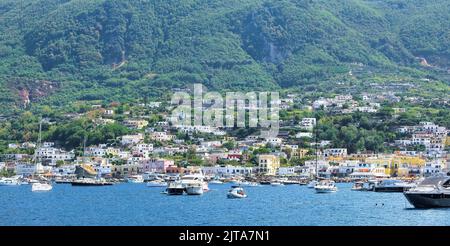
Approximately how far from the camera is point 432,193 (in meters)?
36.3

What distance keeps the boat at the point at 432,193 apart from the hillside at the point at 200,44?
309 feet

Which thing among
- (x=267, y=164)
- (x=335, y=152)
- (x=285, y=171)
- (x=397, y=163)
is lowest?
(x=285, y=171)

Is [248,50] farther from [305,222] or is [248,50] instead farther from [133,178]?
[305,222]

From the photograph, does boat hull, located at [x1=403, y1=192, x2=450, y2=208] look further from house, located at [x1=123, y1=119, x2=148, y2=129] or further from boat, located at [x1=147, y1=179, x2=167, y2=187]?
house, located at [x1=123, y1=119, x2=148, y2=129]

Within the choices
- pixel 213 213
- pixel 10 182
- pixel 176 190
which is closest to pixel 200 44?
pixel 10 182

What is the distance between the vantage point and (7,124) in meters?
107

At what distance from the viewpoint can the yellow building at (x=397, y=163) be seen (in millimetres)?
81312

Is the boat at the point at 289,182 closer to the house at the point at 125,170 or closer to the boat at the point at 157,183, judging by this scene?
the boat at the point at 157,183

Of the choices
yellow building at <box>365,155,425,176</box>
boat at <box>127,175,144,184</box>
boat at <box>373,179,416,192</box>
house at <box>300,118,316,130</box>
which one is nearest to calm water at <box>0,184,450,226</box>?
boat at <box>373,179,416,192</box>

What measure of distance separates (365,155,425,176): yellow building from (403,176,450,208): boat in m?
43.3

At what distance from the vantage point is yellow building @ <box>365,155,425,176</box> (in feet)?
267

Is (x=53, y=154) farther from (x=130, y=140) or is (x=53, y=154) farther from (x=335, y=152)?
(x=335, y=152)

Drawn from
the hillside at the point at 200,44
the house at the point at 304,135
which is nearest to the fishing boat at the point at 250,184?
the house at the point at 304,135

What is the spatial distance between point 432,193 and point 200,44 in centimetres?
11396
